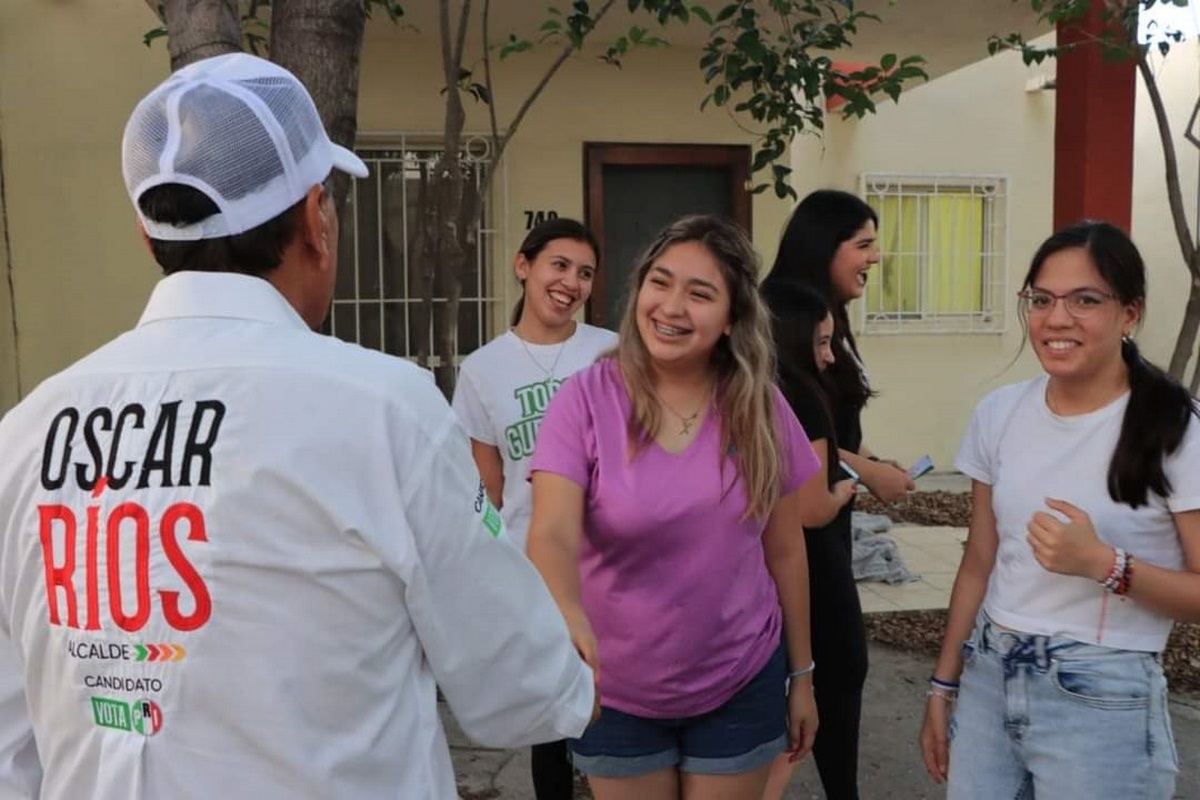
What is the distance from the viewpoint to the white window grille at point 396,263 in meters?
6.79

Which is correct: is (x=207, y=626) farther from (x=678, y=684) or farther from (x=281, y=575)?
(x=678, y=684)

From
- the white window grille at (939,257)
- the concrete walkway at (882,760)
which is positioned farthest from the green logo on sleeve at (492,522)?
the white window grille at (939,257)

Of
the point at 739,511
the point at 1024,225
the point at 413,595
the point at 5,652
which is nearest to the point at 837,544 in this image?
the point at 739,511

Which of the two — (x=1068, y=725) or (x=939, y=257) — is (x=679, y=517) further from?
(x=939, y=257)

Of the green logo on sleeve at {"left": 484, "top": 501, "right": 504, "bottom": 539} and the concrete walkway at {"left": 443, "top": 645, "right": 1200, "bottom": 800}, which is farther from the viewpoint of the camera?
the concrete walkway at {"left": 443, "top": 645, "right": 1200, "bottom": 800}

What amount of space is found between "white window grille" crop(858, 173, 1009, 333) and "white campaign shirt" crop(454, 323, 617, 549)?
18.3 feet

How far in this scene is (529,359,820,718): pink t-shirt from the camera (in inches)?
80.8

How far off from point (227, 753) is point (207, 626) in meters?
0.14

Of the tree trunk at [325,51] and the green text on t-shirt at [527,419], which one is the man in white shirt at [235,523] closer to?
the tree trunk at [325,51]

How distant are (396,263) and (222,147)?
5858mm

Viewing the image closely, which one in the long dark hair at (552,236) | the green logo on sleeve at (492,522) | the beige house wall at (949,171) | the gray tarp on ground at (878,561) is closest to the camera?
the green logo on sleeve at (492,522)

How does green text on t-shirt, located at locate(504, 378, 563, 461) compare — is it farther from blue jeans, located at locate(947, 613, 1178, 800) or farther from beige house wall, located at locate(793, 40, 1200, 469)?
beige house wall, located at locate(793, 40, 1200, 469)

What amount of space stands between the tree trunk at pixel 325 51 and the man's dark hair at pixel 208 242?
1290mm

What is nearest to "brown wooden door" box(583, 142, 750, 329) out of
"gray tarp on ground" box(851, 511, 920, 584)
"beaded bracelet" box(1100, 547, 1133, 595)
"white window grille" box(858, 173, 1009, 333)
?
"white window grille" box(858, 173, 1009, 333)
